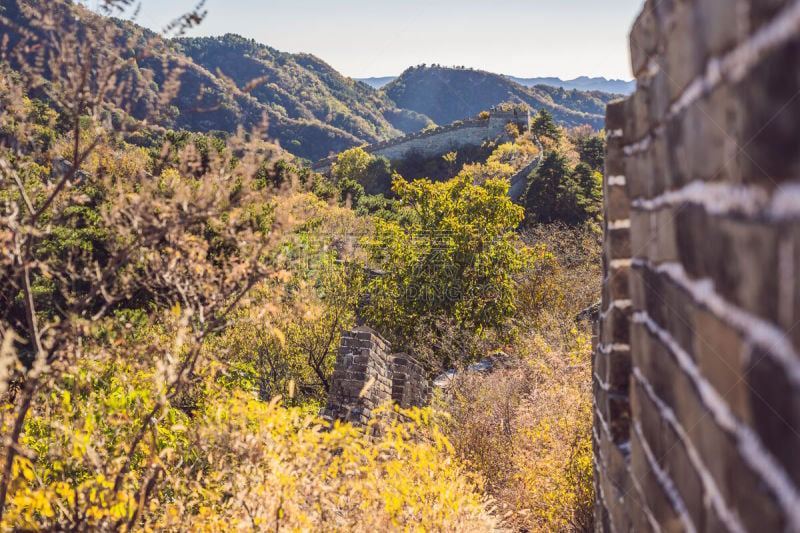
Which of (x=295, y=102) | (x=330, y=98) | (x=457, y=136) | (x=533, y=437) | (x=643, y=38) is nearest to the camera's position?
(x=643, y=38)

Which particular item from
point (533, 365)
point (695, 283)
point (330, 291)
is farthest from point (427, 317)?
point (695, 283)

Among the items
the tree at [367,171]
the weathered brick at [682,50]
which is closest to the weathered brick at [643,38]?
the weathered brick at [682,50]

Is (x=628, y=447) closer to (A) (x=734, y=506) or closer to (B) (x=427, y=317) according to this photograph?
(A) (x=734, y=506)

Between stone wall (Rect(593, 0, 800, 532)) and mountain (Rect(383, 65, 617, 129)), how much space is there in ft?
480

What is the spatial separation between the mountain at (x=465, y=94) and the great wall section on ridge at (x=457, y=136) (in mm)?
94828

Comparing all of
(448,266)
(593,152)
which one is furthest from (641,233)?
(593,152)

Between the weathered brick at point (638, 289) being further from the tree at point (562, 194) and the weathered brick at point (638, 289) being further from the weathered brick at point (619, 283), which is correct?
the tree at point (562, 194)

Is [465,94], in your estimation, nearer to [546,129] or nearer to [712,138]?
[546,129]

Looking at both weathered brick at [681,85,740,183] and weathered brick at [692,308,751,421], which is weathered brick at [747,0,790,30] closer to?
weathered brick at [681,85,740,183]

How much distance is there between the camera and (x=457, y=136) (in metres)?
51.0

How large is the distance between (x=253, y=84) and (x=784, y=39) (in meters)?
3.05

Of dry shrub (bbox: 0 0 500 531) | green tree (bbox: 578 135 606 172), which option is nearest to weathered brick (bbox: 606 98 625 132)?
dry shrub (bbox: 0 0 500 531)

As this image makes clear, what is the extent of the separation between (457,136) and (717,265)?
52013 mm

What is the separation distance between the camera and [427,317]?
13500 millimetres
